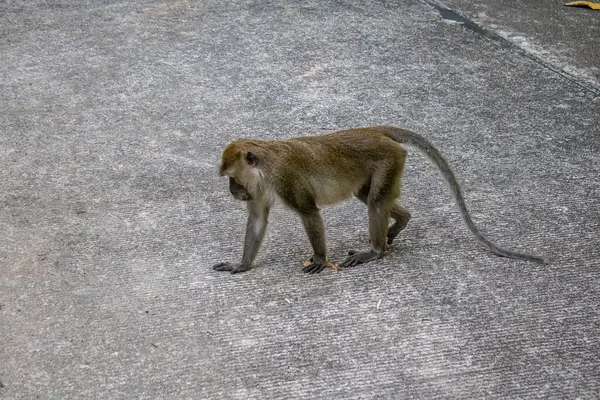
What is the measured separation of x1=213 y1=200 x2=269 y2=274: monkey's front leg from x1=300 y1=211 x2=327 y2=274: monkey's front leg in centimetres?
26

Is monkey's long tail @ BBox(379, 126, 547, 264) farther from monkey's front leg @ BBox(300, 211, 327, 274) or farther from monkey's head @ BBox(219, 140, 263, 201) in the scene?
monkey's head @ BBox(219, 140, 263, 201)

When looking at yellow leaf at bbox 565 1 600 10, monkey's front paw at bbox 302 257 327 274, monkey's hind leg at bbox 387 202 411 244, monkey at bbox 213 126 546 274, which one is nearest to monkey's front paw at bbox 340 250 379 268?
monkey at bbox 213 126 546 274

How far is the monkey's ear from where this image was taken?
3965mm

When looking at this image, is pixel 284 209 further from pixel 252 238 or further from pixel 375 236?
pixel 375 236

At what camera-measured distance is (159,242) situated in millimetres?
4496

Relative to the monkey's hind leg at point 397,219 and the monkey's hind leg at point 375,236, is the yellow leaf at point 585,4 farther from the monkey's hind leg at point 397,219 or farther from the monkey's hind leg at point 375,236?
the monkey's hind leg at point 375,236

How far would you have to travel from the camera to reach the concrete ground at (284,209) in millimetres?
3574

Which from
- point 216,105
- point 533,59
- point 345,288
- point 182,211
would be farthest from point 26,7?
point 345,288

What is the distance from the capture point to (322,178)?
164 inches

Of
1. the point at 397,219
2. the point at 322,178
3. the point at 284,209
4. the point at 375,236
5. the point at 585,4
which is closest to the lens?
the point at 322,178

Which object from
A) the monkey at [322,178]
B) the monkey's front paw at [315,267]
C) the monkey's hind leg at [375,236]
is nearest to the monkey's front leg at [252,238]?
the monkey at [322,178]

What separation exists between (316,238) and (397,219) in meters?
0.59

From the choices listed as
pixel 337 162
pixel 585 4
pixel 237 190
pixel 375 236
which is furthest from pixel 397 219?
pixel 585 4

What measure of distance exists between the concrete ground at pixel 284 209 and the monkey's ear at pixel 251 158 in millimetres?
645
